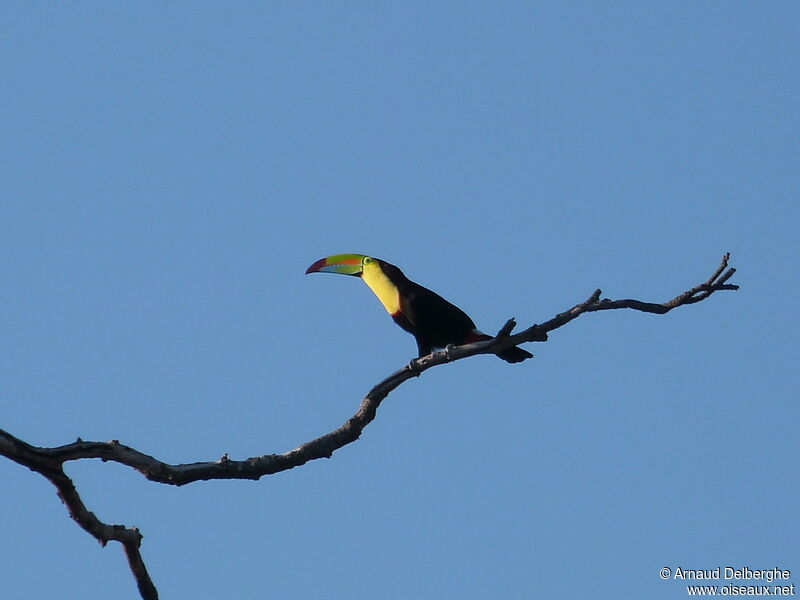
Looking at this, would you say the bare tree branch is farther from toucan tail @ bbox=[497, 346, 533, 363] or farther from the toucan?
the toucan

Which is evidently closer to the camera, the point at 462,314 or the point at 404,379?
the point at 404,379

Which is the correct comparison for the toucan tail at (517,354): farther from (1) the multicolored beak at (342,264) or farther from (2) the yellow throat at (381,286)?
(1) the multicolored beak at (342,264)

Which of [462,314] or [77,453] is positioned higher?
[462,314]

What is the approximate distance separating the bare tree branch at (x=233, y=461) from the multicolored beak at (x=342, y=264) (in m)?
4.11

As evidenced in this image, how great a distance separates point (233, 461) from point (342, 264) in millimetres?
5296

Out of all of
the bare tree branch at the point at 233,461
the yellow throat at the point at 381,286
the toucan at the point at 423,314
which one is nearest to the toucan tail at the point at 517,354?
the toucan at the point at 423,314

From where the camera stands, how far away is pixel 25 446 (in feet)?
19.5

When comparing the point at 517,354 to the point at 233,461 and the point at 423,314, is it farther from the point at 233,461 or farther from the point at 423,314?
the point at 233,461

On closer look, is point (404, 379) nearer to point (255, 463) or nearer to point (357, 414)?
point (357, 414)

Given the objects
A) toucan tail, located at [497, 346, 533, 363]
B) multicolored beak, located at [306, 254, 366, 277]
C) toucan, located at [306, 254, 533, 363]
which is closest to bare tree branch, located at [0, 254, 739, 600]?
toucan tail, located at [497, 346, 533, 363]

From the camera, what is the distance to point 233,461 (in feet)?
21.1

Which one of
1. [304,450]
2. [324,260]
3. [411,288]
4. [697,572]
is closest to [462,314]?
[411,288]

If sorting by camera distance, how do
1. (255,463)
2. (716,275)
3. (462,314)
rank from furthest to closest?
(462,314) → (716,275) → (255,463)

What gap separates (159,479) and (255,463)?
23.3 inches
